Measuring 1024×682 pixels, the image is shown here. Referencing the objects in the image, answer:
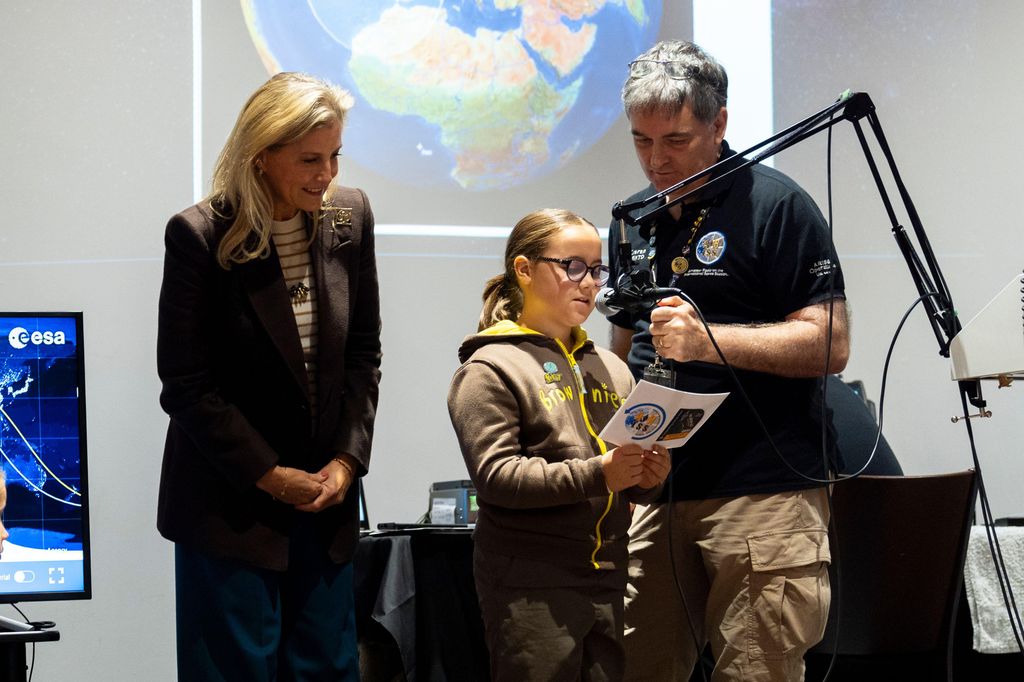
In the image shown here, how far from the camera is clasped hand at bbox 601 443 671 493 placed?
1.86 m

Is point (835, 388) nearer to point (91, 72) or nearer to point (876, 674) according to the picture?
point (876, 674)

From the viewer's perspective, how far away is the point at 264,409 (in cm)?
199

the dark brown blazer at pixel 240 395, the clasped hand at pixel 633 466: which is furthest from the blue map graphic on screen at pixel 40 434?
the clasped hand at pixel 633 466

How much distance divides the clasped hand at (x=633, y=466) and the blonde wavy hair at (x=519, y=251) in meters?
0.46

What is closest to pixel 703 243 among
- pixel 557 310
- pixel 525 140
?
pixel 557 310

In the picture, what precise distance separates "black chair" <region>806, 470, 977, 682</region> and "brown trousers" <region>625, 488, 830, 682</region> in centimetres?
67

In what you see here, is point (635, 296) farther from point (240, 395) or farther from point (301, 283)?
point (240, 395)

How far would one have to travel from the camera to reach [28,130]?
3635mm

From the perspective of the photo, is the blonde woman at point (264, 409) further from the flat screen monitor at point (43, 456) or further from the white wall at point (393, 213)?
the white wall at point (393, 213)

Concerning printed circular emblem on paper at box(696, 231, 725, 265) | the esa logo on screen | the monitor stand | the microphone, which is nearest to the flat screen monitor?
the esa logo on screen

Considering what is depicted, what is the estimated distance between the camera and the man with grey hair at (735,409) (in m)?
2.00

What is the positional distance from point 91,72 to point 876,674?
3040 millimetres

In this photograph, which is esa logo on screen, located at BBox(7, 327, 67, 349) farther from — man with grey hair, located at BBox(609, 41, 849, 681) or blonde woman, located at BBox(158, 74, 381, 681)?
man with grey hair, located at BBox(609, 41, 849, 681)

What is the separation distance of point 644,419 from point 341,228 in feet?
2.38
